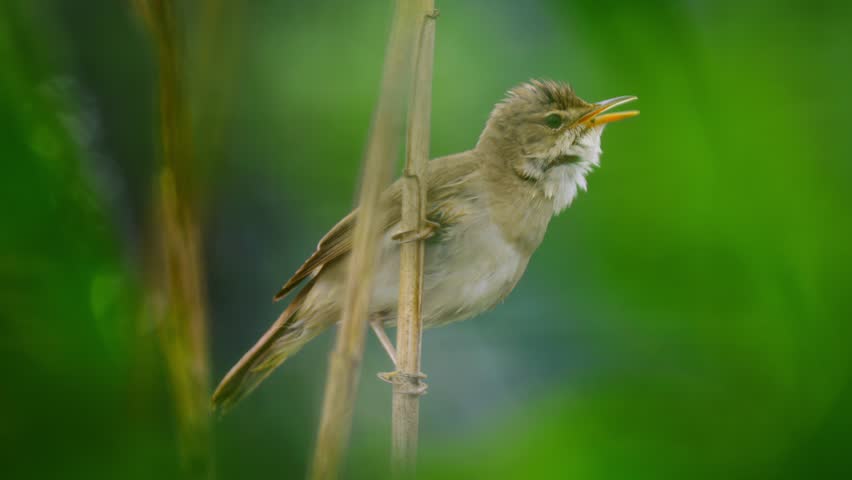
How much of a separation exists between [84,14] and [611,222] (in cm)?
113

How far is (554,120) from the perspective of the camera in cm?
114

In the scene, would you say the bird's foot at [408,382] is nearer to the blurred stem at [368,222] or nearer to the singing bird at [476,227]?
the blurred stem at [368,222]

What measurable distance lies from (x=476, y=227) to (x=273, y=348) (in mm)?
341

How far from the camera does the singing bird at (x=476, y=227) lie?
109cm

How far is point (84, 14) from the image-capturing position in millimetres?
1256

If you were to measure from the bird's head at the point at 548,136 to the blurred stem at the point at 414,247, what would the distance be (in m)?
0.29

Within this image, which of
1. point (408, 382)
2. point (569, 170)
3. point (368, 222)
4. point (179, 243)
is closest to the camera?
point (179, 243)

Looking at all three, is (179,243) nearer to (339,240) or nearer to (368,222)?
(368,222)

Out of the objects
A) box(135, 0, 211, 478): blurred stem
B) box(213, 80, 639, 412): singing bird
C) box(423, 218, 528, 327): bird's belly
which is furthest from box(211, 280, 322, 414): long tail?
box(135, 0, 211, 478): blurred stem

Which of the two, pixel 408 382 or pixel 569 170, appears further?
pixel 569 170

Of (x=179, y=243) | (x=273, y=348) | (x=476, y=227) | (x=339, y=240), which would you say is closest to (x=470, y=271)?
(x=476, y=227)

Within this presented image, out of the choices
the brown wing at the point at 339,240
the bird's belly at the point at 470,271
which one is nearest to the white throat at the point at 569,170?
the bird's belly at the point at 470,271

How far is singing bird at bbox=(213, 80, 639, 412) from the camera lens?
1.09 metres

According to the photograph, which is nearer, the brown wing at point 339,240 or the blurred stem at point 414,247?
the blurred stem at point 414,247
